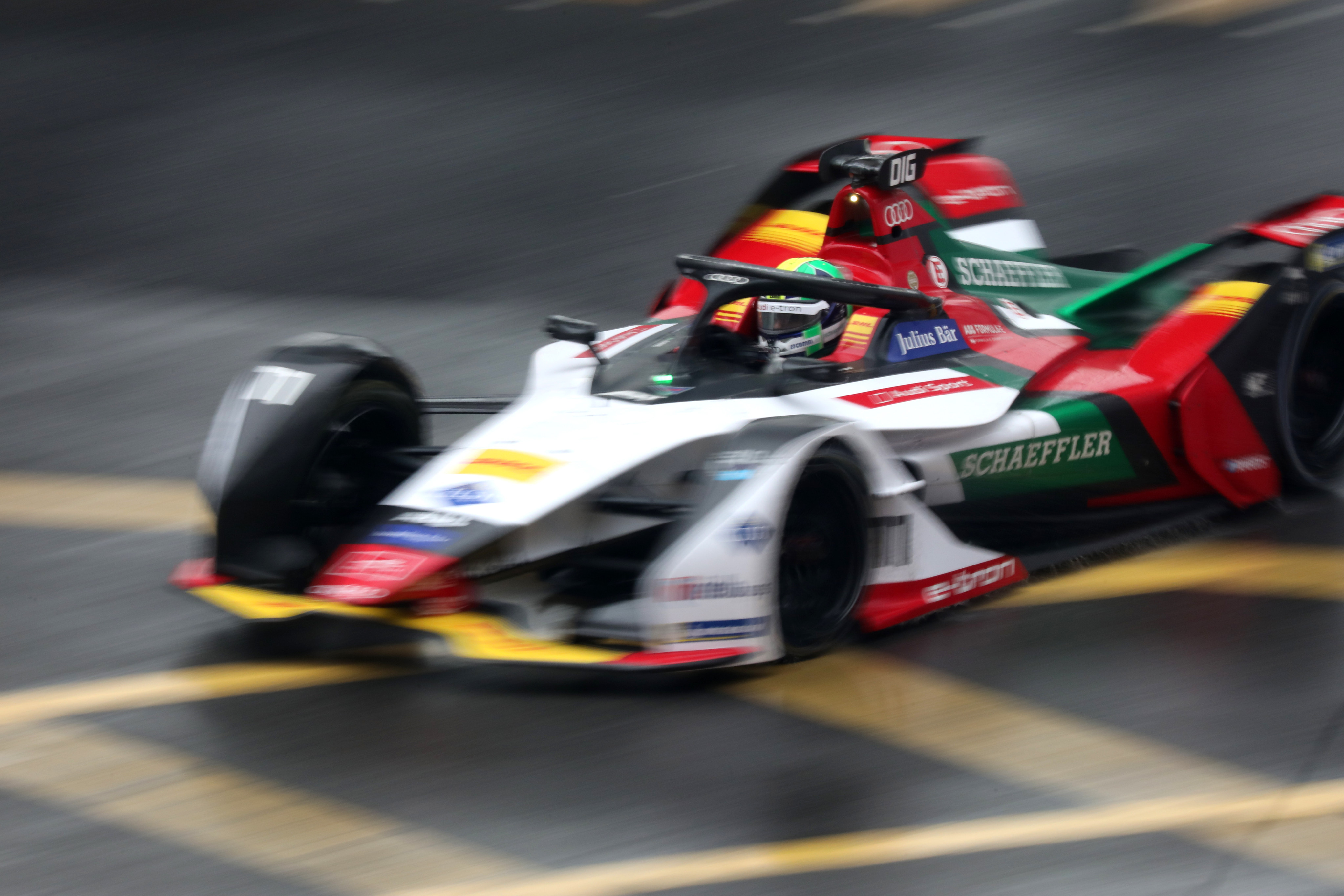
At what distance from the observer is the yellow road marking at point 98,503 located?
651cm

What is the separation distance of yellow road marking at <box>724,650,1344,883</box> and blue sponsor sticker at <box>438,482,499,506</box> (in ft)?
3.00

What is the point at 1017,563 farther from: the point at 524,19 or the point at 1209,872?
the point at 524,19

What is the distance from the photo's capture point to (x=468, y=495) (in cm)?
475

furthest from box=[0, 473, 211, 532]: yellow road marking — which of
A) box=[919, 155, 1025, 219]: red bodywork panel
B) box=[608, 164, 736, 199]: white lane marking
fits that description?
box=[608, 164, 736, 199]: white lane marking

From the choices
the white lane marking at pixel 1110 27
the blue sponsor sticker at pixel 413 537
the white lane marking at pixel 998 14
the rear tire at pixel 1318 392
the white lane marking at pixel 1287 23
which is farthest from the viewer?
the white lane marking at pixel 998 14

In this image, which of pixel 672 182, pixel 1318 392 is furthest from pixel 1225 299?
pixel 672 182

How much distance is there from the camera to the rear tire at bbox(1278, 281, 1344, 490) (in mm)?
6598

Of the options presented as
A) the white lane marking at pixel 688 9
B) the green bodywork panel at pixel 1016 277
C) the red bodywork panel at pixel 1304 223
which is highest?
the white lane marking at pixel 688 9

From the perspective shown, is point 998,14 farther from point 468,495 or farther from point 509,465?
point 468,495

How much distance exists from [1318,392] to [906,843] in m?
3.95

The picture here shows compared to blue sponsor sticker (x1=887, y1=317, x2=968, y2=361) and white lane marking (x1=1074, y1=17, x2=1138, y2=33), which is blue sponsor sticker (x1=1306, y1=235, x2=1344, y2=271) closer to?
blue sponsor sticker (x1=887, y1=317, x2=968, y2=361)

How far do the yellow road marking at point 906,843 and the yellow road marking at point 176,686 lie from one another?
1.36 meters

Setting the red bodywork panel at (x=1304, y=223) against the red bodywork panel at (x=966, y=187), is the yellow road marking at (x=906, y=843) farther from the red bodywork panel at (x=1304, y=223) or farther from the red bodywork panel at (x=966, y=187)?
the red bodywork panel at (x=966, y=187)

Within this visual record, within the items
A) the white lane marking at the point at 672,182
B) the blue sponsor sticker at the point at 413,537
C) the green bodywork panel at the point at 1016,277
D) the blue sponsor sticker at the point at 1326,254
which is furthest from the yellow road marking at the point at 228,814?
the white lane marking at the point at 672,182
